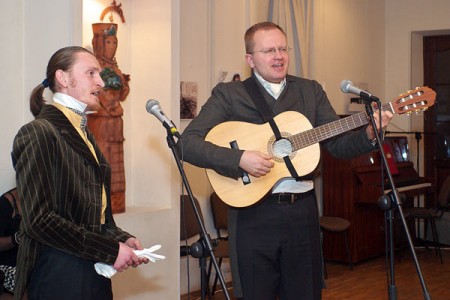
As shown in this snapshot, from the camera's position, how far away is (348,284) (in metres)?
6.39

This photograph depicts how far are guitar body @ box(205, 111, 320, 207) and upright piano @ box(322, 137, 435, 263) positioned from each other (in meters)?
4.14

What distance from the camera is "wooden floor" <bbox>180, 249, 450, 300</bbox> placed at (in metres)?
5.93

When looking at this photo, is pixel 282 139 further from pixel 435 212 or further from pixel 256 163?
pixel 435 212

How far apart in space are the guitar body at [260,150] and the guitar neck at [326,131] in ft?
0.08

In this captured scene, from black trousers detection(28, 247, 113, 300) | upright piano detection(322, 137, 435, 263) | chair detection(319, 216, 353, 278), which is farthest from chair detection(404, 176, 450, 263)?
black trousers detection(28, 247, 113, 300)

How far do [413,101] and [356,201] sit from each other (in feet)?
14.0

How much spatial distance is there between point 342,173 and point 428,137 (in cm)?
215

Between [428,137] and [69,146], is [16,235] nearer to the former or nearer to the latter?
[69,146]

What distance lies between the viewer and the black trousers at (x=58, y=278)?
2508 mm

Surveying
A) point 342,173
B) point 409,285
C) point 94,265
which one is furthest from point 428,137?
point 94,265

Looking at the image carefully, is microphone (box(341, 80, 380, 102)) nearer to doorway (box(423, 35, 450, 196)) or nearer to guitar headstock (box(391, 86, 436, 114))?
guitar headstock (box(391, 86, 436, 114))

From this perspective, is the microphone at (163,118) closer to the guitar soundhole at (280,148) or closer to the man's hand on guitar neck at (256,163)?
the man's hand on guitar neck at (256,163)

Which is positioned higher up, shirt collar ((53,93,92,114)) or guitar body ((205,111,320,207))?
shirt collar ((53,93,92,114))

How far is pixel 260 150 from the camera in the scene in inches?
125
